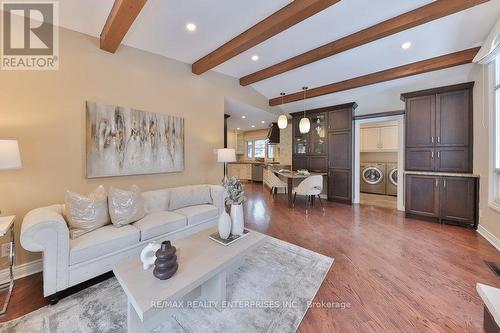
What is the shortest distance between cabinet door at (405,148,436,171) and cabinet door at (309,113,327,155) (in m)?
1.88

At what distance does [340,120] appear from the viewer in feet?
16.4

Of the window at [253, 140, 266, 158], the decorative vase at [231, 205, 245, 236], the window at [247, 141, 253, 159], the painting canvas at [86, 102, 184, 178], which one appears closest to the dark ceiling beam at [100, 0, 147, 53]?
the painting canvas at [86, 102, 184, 178]

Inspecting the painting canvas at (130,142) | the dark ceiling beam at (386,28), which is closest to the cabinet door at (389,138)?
the dark ceiling beam at (386,28)

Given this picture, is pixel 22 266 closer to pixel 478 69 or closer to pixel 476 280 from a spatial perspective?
pixel 476 280

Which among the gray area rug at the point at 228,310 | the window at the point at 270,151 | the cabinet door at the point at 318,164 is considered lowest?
the gray area rug at the point at 228,310

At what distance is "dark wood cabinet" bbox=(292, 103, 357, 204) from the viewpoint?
4.88 meters

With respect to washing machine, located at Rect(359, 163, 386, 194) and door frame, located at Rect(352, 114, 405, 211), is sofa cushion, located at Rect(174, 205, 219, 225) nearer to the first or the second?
door frame, located at Rect(352, 114, 405, 211)

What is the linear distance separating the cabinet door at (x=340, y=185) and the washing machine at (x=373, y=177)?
164cm

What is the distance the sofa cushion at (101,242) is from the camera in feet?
5.43

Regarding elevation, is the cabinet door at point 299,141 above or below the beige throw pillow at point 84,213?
above

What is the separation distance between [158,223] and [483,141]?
15.9ft

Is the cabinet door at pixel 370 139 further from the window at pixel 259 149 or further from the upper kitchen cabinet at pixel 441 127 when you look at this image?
the window at pixel 259 149

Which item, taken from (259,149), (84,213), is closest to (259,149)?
(259,149)

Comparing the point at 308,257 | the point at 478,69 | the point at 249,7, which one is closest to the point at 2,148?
the point at 249,7
